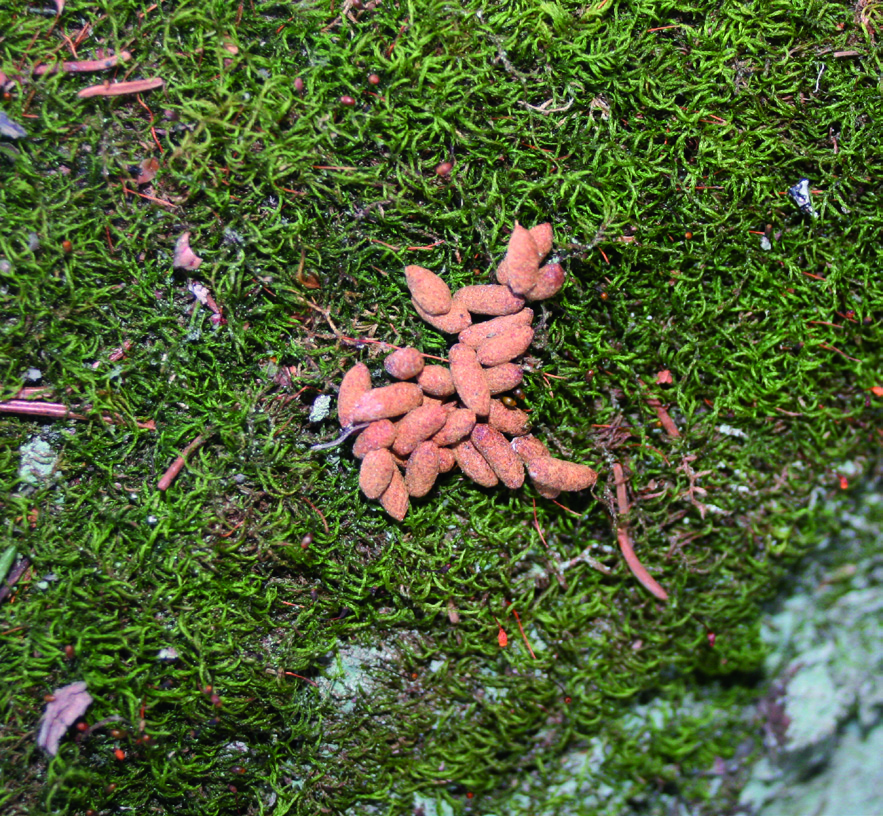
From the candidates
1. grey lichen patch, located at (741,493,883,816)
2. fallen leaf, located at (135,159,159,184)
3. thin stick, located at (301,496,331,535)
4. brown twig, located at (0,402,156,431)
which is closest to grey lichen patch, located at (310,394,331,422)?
thin stick, located at (301,496,331,535)

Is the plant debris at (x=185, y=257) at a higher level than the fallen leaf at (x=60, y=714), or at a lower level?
higher

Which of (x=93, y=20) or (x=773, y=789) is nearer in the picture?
(x=93, y=20)

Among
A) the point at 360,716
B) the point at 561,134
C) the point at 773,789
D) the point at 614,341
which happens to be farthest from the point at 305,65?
the point at 773,789

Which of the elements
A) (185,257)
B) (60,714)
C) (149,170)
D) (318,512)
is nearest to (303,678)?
(318,512)

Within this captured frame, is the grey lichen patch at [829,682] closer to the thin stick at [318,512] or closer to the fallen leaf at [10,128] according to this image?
A: the thin stick at [318,512]

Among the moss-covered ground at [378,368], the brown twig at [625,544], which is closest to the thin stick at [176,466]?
the moss-covered ground at [378,368]

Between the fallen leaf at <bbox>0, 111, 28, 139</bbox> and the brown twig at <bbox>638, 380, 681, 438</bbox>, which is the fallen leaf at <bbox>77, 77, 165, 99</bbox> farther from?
the brown twig at <bbox>638, 380, 681, 438</bbox>

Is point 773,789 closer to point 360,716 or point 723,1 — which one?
point 360,716
